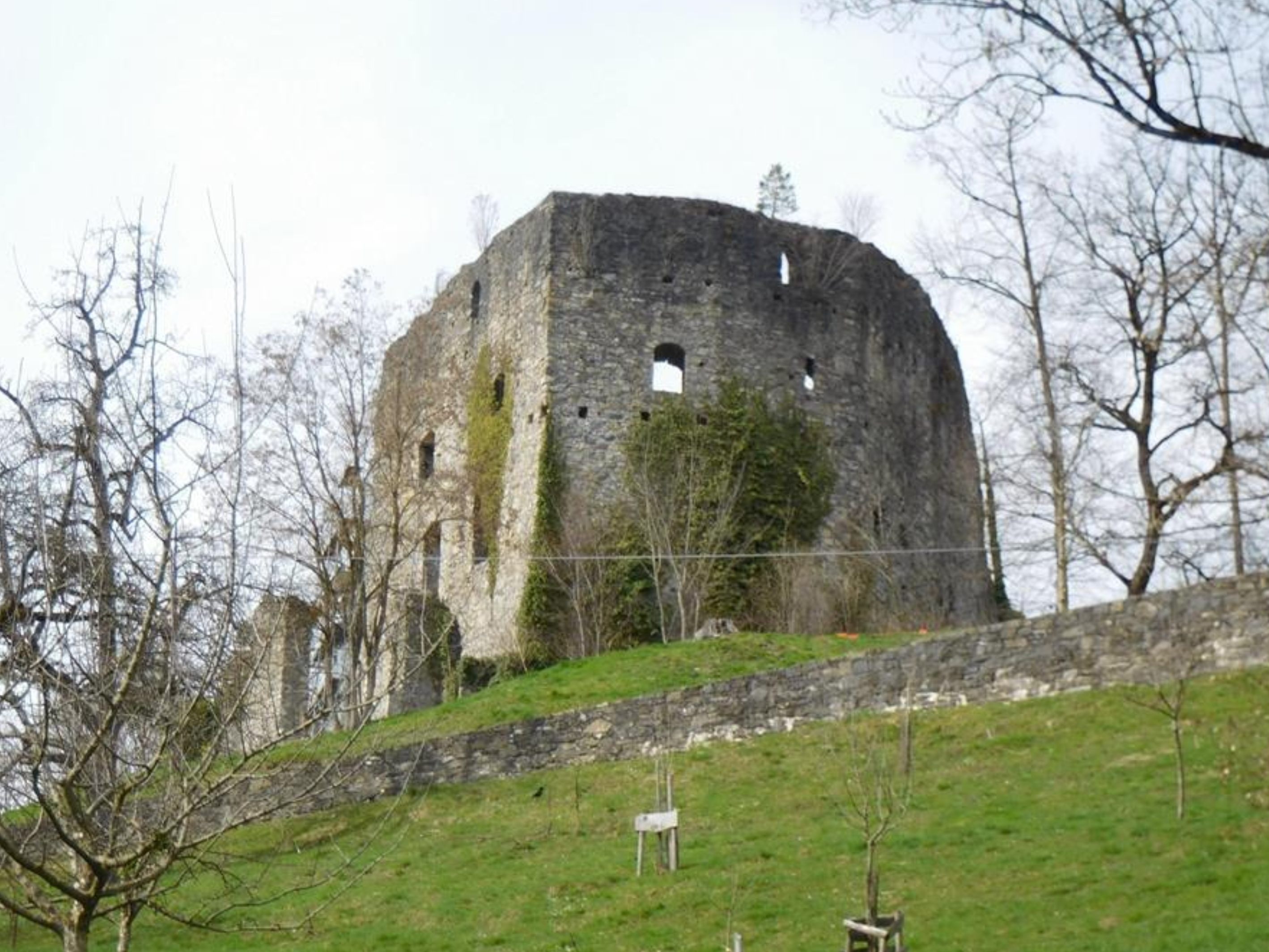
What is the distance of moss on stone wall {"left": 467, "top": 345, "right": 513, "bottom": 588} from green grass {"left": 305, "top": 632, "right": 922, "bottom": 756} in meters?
6.44

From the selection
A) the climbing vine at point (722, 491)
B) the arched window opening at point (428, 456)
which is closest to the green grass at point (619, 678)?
the climbing vine at point (722, 491)

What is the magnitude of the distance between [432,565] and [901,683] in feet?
52.4

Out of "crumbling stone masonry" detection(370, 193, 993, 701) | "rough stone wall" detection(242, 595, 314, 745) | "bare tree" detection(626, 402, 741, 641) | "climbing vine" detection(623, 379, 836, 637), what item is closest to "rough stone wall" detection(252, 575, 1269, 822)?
"rough stone wall" detection(242, 595, 314, 745)

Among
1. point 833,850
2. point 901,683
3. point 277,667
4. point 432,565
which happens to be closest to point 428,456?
point 432,565

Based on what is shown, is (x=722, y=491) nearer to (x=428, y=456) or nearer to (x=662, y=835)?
(x=428, y=456)

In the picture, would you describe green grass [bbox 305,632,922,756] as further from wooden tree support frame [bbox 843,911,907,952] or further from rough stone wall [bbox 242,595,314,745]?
wooden tree support frame [bbox 843,911,907,952]

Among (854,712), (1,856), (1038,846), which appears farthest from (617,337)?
(1,856)

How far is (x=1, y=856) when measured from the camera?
930 centimetres

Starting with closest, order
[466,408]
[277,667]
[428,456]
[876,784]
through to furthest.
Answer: [876,784] → [277,667] → [466,408] → [428,456]

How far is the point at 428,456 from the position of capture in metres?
37.5

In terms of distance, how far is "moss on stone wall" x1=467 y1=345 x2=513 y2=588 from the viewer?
3412cm

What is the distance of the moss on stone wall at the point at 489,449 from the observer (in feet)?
112

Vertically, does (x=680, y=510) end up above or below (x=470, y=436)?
below

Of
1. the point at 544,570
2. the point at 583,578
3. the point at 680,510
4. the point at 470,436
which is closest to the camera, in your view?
the point at 583,578
